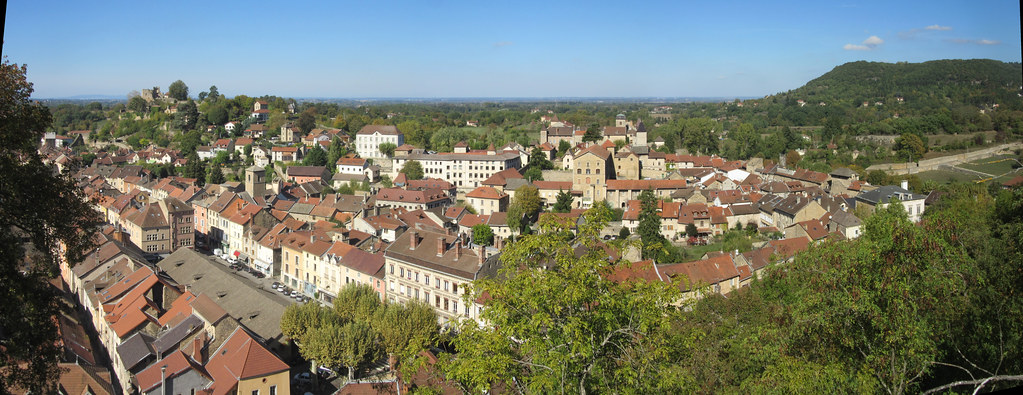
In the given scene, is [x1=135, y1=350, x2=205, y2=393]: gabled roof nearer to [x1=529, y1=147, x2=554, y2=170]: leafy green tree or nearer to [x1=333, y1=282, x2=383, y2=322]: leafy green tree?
[x1=333, y1=282, x2=383, y2=322]: leafy green tree

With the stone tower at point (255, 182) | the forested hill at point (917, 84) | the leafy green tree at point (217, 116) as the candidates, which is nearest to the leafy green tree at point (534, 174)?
the stone tower at point (255, 182)

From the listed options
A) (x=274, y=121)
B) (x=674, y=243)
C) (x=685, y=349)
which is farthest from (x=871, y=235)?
(x=274, y=121)

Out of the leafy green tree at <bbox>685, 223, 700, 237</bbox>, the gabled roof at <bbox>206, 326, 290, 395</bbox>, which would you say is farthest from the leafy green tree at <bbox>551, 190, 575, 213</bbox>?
the gabled roof at <bbox>206, 326, 290, 395</bbox>

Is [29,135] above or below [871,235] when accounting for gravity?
above

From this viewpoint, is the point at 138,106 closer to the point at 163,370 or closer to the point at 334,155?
the point at 334,155

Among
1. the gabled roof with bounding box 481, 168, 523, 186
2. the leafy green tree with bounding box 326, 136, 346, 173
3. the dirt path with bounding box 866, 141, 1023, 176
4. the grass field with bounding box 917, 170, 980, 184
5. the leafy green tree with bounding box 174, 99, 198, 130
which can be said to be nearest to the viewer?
the gabled roof with bounding box 481, 168, 523, 186

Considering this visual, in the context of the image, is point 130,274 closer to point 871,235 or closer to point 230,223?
point 230,223
